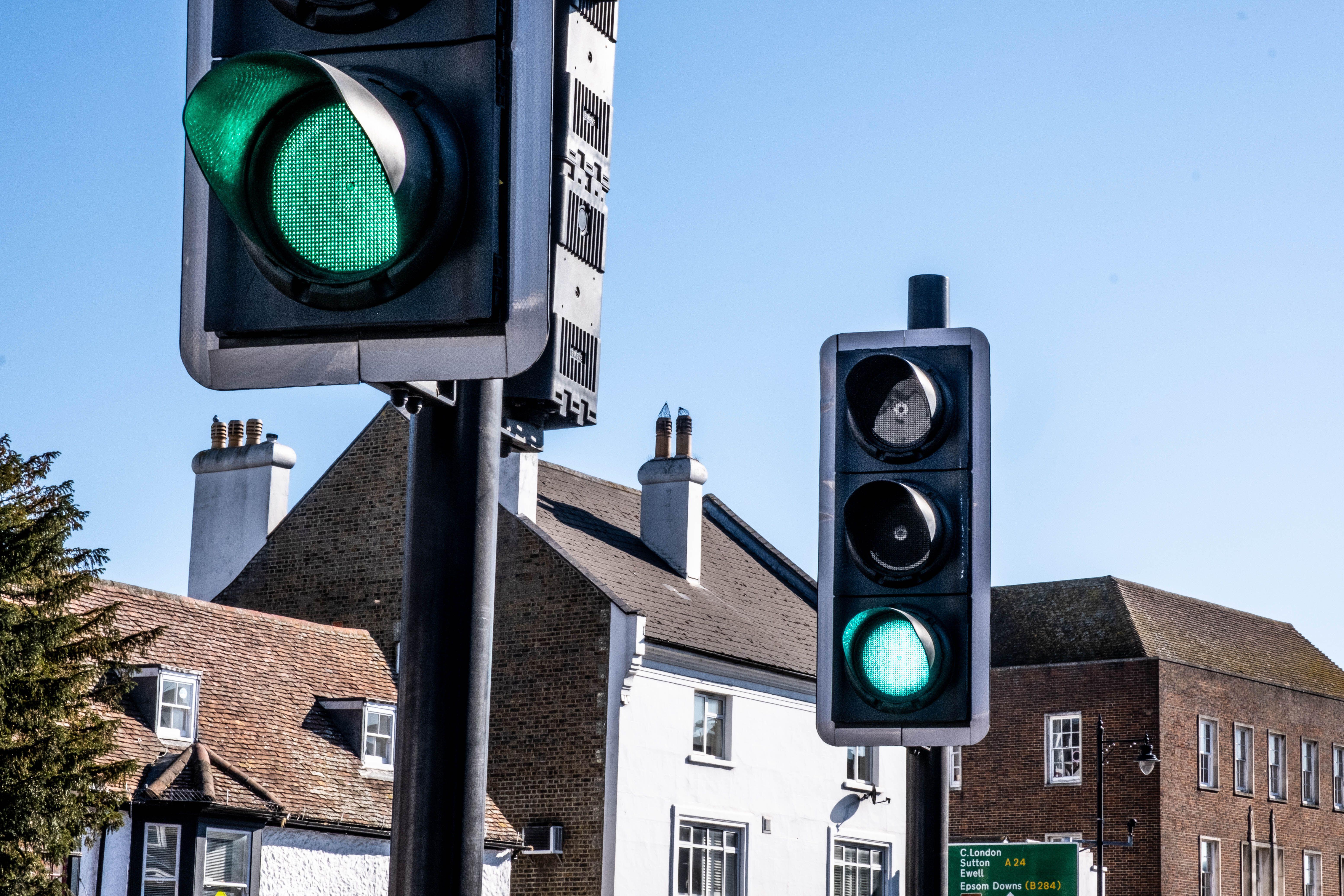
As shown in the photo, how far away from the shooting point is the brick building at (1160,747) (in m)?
47.8

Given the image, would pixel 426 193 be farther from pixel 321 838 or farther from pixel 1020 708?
pixel 1020 708

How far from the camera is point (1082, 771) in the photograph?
49.2 m

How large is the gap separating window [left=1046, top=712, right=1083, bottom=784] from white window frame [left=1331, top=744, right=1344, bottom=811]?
9287 mm

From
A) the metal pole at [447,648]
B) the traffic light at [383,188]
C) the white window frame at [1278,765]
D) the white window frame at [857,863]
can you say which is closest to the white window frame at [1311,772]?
the white window frame at [1278,765]

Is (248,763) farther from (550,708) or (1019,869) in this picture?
(1019,869)

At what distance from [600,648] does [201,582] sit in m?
9.71

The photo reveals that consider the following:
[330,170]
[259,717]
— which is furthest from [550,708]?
[330,170]

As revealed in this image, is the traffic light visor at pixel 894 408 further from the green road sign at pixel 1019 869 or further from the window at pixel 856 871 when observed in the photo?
the window at pixel 856 871

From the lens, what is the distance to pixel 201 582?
36.6m

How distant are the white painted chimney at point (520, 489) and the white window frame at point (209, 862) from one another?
8.59m

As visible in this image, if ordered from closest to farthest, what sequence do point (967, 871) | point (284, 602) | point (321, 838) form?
Answer: 1. point (321, 838)
2. point (967, 871)
3. point (284, 602)

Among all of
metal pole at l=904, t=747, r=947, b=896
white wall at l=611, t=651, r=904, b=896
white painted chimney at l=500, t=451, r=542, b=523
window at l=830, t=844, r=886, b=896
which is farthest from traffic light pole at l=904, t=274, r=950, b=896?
window at l=830, t=844, r=886, b=896

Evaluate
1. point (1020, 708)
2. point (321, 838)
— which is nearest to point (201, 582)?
point (321, 838)

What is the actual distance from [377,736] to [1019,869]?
11.0 metres
